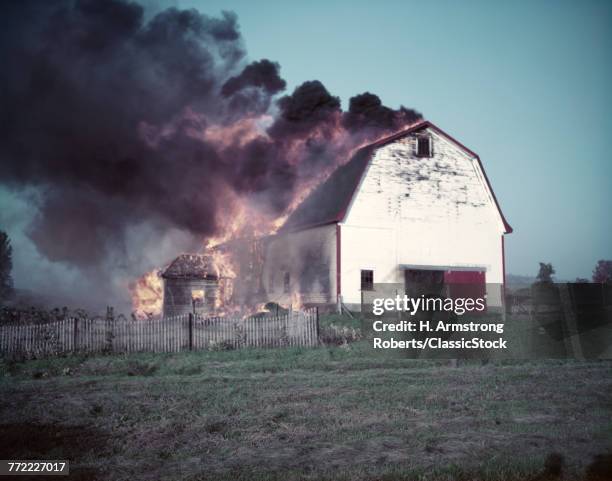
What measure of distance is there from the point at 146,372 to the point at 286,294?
17553mm

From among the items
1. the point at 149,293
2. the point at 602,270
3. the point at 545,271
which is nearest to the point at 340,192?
the point at 149,293

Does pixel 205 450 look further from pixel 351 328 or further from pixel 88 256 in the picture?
pixel 88 256

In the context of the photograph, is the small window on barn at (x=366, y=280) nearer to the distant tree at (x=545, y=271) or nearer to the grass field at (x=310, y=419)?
the grass field at (x=310, y=419)

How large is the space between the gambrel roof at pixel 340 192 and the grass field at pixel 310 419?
13.4m

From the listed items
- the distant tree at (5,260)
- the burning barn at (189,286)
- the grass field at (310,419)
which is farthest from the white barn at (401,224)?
the distant tree at (5,260)

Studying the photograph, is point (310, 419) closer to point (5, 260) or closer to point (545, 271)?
point (5, 260)

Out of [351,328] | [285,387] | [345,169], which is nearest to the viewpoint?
[285,387]

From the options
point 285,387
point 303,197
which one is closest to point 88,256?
point 303,197

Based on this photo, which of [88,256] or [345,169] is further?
[88,256]

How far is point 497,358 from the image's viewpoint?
14023 millimetres

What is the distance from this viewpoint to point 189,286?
27.8 m

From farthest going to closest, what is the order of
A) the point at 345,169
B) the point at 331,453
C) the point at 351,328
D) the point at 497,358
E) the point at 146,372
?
the point at 345,169 → the point at 351,328 → the point at 497,358 → the point at 146,372 → the point at 331,453

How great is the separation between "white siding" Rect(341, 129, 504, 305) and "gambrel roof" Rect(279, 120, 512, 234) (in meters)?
0.31

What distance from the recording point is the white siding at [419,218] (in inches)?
1000
